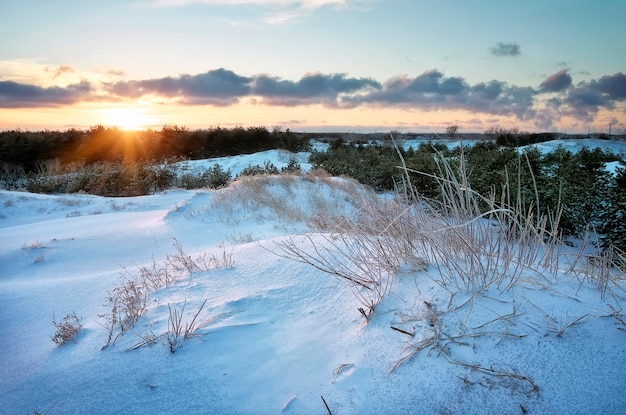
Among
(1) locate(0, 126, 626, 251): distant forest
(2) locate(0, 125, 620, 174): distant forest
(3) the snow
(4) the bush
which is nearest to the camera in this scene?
(3) the snow

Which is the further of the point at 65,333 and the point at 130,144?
the point at 130,144

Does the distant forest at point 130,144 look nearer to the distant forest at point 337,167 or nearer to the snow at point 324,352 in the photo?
the distant forest at point 337,167

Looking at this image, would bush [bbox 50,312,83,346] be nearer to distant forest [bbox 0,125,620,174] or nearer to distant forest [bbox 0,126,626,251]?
distant forest [bbox 0,126,626,251]

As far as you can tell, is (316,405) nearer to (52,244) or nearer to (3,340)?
(3,340)

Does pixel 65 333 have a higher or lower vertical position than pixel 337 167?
lower

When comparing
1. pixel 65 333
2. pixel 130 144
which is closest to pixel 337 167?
pixel 65 333

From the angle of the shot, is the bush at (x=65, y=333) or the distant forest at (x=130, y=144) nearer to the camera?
the bush at (x=65, y=333)

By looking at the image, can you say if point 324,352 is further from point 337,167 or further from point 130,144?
point 130,144

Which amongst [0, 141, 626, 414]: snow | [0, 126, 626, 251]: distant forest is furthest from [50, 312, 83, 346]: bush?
[0, 126, 626, 251]: distant forest

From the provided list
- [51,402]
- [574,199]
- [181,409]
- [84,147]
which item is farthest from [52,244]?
[84,147]

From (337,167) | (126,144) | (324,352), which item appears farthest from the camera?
(126,144)

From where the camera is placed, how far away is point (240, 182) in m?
10.1

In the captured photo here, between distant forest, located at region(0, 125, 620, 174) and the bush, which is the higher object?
distant forest, located at region(0, 125, 620, 174)

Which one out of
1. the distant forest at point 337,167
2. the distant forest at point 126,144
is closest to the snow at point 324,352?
the distant forest at point 337,167
